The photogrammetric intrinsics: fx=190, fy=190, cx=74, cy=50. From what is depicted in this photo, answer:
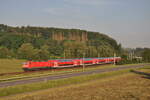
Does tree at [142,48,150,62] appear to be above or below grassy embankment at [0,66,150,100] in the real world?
above

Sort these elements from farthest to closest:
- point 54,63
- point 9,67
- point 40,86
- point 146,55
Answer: point 146,55
point 9,67
point 54,63
point 40,86

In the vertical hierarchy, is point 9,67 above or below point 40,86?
above

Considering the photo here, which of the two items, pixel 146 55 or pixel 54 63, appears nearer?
pixel 54 63

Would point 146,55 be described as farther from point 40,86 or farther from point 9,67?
point 40,86

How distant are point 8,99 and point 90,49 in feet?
332

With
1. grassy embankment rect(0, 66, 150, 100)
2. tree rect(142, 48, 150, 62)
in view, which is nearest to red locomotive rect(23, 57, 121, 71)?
grassy embankment rect(0, 66, 150, 100)

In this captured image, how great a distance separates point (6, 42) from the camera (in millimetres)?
135875

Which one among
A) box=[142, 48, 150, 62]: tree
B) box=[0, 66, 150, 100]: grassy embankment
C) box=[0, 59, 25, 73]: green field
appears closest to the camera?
box=[0, 66, 150, 100]: grassy embankment

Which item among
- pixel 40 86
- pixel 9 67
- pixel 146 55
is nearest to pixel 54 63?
pixel 9 67

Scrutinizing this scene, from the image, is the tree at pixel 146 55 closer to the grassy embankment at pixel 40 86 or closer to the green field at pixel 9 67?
the green field at pixel 9 67

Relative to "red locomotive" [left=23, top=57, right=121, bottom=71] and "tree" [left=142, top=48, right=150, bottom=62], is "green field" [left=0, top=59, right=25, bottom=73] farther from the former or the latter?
"tree" [left=142, top=48, right=150, bottom=62]

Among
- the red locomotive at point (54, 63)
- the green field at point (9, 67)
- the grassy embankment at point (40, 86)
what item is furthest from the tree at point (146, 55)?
the grassy embankment at point (40, 86)

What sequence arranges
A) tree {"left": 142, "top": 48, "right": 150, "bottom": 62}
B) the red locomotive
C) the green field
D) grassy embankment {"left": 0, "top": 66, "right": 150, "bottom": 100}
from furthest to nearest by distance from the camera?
tree {"left": 142, "top": 48, "right": 150, "bottom": 62} → the green field → the red locomotive → grassy embankment {"left": 0, "top": 66, "right": 150, "bottom": 100}

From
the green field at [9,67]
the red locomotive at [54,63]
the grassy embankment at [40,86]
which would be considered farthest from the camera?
the green field at [9,67]
